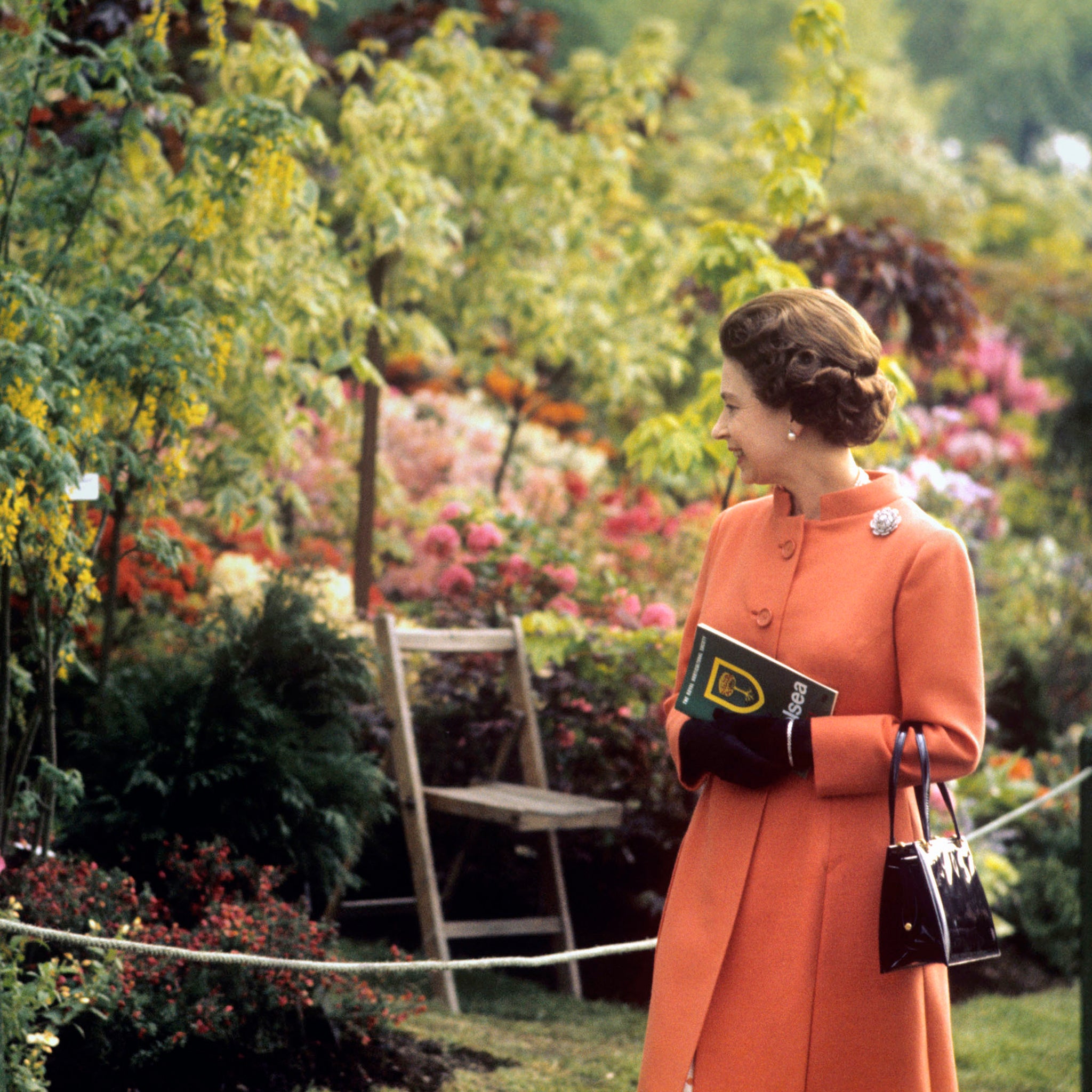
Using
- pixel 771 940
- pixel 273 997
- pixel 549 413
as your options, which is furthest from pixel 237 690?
pixel 549 413

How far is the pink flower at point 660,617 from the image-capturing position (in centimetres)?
545

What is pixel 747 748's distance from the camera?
210cm

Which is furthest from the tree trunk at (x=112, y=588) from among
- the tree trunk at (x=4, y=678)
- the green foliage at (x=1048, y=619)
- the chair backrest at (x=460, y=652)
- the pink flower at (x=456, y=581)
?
the green foliage at (x=1048, y=619)

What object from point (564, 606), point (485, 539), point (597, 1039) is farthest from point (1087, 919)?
point (485, 539)

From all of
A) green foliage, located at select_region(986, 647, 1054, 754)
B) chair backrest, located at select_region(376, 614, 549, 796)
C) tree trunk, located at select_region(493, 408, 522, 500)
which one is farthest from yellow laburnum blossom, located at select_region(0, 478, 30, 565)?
green foliage, located at select_region(986, 647, 1054, 754)

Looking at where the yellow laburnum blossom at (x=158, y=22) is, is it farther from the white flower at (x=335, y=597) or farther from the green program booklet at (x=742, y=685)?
the green program booklet at (x=742, y=685)

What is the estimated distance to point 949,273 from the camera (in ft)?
17.5

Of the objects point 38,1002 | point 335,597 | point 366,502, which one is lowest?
point 38,1002

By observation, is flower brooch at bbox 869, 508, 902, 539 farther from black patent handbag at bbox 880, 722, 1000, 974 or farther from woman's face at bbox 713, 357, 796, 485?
black patent handbag at bbox 880, 722, 1000, 974

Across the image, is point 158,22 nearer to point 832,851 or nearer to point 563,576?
point 563,576

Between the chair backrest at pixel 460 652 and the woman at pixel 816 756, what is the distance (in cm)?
262

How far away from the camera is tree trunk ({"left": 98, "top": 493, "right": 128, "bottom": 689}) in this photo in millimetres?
4188

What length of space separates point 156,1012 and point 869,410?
2231 mm

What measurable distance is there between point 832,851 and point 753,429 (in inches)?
26.9
